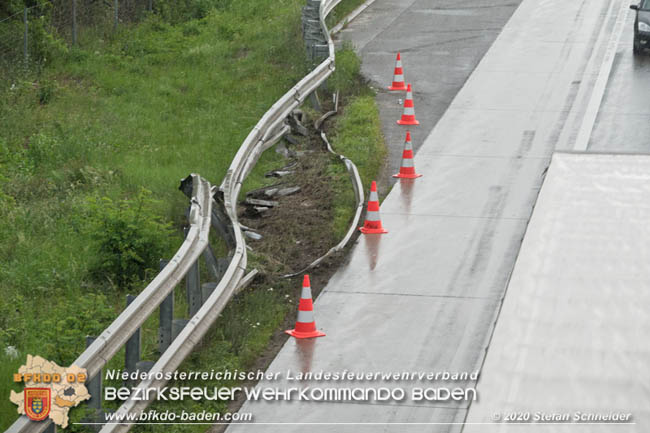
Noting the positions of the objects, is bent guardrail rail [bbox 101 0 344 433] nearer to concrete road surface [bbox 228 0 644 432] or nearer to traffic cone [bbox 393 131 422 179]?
concrete road surface [bbox 228 0 644 432]

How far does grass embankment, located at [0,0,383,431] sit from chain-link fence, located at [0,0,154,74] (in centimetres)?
39

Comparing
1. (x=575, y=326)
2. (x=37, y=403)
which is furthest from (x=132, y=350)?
(x=575, y=326)

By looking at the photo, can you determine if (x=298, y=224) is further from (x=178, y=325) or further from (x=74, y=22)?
(x=74, y=22)

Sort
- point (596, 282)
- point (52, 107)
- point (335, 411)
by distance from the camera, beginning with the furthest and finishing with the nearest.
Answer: point (52, 107) → point (335, 411) → point (596, 282)

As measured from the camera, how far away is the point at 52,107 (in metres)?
19.2

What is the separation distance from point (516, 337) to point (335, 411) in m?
3.07

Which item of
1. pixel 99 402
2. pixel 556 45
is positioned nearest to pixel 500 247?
pixel 99 402

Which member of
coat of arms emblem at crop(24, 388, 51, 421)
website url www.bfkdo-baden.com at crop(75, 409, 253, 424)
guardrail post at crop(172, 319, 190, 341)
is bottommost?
website url www.bfkdo-baden.com at crop(75, 409, 253, 424)

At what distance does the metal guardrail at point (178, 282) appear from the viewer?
8.05 meters

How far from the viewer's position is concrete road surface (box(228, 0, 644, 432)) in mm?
9336

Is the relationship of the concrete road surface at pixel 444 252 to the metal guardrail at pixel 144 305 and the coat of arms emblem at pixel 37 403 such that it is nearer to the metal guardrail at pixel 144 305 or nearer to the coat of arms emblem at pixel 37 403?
the metal guardrail at pixel 144 305

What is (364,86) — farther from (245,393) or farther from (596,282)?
(596,282)

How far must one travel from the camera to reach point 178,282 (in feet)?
31.6

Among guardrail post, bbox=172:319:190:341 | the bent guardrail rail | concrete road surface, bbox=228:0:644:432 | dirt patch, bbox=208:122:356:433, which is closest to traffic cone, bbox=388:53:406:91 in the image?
concrete road surface, bbox=228:0:644:432
